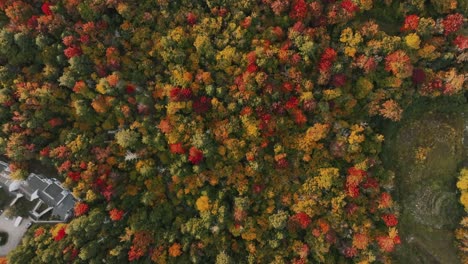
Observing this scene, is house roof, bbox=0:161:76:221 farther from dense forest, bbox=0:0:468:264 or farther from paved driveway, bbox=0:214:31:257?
paved driveway, bbox=0:214:31:257

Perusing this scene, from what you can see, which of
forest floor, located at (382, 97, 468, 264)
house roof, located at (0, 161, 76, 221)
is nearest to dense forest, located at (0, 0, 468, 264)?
house roof, located at (0, 161, 76, 221)

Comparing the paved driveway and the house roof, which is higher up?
the house roof

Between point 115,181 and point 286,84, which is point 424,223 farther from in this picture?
point 115,181

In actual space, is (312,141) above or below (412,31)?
below

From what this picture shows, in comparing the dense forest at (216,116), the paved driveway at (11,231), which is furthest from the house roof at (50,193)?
the paved driveway at (11,231)

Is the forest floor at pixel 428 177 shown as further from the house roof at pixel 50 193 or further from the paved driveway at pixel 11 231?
the paved driveway at pixel 11 231

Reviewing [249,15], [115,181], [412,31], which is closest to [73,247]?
[115,181]
